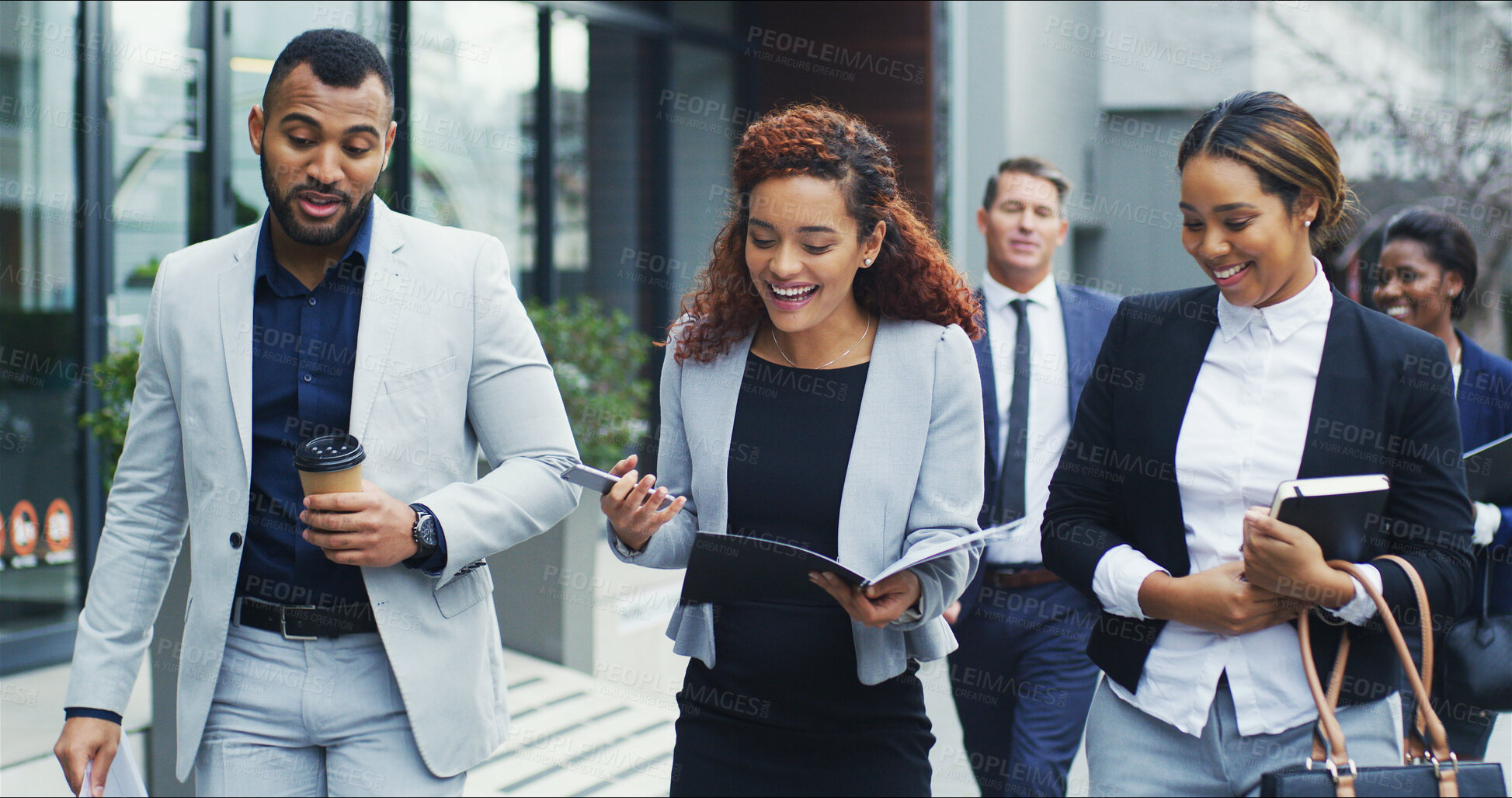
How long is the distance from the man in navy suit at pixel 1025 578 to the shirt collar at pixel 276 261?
187 cm

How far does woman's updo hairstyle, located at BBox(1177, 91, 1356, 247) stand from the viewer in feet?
6.12

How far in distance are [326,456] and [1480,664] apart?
2.51 m

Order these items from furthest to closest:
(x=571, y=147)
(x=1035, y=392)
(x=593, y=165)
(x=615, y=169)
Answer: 1. (x=615, y=169)
2. (x=593, y=165)
3. (x=571, y=147)
4. (x=1035, y=392)

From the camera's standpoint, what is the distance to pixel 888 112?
353 inches

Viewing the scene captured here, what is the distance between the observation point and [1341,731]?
1818 millimetres

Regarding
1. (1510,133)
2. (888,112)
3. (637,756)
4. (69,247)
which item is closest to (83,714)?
(637,756)

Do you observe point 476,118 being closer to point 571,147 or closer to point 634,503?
point 571,147

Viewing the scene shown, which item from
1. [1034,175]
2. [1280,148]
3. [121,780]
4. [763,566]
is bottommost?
[121,780]

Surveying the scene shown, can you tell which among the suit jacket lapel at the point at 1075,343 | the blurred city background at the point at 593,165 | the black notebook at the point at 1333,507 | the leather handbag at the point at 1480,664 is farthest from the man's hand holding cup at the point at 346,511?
the leather handbag at the point at 1480,664

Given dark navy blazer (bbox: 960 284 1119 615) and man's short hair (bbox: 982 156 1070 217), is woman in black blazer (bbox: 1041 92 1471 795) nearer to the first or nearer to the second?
dark navy blazer (bbox: 960 284 1119 615)

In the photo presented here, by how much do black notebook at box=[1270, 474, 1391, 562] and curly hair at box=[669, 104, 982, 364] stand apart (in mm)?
686

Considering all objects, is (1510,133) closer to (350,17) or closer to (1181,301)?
(350,17)

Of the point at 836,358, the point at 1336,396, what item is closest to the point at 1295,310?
the point at 1336,396

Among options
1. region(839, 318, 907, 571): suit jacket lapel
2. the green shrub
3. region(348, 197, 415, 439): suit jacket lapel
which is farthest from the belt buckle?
the green shrub
